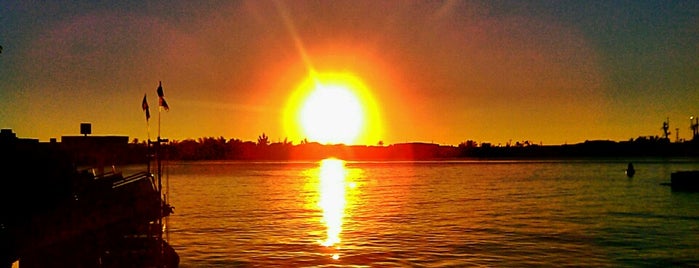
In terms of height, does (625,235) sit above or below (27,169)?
below

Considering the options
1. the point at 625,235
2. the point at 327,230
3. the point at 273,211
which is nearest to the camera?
the point at 625,235

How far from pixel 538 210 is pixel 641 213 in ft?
29.5

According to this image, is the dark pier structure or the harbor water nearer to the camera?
the dark pier structure

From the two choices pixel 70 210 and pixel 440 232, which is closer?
pixel 70 210

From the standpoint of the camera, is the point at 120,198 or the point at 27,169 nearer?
the point at 27,169

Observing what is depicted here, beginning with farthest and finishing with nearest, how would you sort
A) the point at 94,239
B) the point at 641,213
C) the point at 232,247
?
1. the point at 641,213
2. the point at 232,247
3. the point at 94,239

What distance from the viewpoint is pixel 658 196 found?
8738 cm

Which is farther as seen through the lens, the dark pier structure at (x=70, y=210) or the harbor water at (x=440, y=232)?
the harbor water at (x=440, y=232)

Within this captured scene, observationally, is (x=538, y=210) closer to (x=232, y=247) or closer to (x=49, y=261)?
(x=232, y=247)

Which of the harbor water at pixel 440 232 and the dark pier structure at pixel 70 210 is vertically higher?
the dark pier structure at pixel 70 210

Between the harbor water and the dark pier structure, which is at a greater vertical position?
the dark pier structure

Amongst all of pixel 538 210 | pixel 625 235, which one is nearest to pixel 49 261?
pixel 625 235

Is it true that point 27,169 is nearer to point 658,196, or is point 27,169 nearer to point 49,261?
point 49,261

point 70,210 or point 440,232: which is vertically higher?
point 70,210
